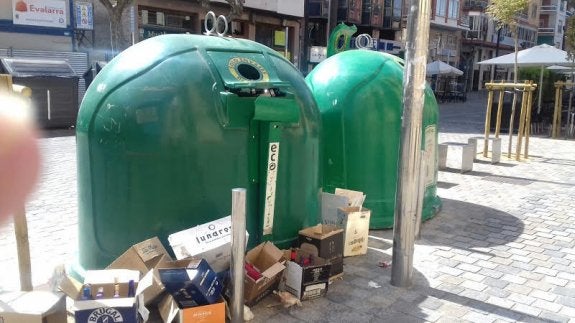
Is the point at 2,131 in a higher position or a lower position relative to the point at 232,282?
higher

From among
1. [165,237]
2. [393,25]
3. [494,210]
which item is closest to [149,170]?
[165,237]

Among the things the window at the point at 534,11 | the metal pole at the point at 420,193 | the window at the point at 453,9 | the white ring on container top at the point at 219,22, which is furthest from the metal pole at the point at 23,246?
the window at the point at 534,11

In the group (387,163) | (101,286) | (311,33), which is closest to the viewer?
(101,286)

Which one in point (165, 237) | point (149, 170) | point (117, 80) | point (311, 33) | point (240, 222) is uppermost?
point (311, 33)

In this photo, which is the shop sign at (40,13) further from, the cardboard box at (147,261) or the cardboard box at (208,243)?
the cardboard box at (208,243)

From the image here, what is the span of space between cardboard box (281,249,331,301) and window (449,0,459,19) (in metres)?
44.0

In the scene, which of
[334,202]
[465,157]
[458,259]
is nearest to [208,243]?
[334,202]

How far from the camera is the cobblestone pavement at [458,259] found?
4.05m

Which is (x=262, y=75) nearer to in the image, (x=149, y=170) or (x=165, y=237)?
(x=149, y=170)

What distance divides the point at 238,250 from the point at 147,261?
2.32 ft

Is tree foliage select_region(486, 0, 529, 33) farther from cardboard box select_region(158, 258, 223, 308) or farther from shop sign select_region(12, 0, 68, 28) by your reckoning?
shop sign select_region(12, 0, 68, 28)

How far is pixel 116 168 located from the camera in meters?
3.96

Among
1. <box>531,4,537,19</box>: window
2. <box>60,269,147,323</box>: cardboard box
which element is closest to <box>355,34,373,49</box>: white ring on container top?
<box>60,269,147,323</box>: cardboard box

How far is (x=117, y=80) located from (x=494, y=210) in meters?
5.32
